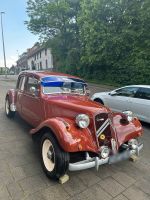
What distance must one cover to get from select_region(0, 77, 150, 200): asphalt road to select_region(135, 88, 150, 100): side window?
253cm

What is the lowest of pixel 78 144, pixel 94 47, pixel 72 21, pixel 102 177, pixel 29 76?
pixel 102 177

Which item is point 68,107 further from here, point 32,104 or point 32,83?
point 32,83

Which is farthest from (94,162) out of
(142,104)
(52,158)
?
(142,104)

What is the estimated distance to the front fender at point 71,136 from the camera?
3309 millimetres

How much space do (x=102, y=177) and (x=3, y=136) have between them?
3.11 m

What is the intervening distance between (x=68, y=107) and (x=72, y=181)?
1.37 metres

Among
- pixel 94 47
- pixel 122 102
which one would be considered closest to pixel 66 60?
pixel 94 47

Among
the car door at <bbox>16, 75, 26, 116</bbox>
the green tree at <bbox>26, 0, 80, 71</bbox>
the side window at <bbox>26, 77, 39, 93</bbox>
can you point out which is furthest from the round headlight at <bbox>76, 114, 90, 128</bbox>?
the green tree at <bbox>26, 0, 80, 71</bbox>

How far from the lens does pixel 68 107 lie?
160 inches

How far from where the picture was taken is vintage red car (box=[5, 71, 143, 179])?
132 inches

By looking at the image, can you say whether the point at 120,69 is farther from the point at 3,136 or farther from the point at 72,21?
the point at 3,136

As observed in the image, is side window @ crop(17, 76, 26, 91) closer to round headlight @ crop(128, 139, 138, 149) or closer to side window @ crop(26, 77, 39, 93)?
side window @ crop(26, 77, 39, 93)

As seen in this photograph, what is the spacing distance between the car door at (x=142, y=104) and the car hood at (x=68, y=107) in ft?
10.2

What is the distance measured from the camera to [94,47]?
1788 centimetres
